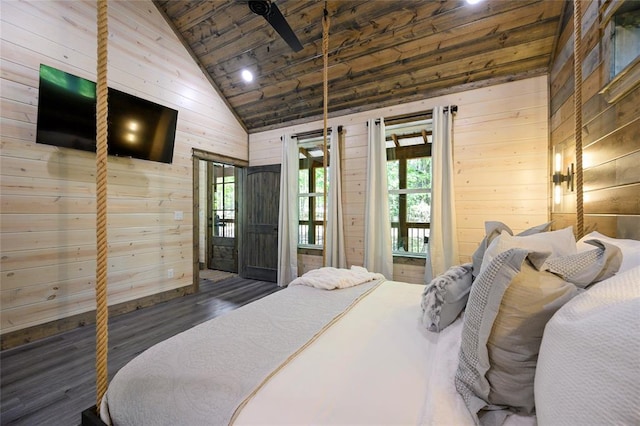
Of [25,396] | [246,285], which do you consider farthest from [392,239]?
[25,396]

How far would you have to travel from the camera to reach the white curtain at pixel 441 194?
322cm

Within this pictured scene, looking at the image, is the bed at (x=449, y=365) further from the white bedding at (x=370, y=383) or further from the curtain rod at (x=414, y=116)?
the curtain rod at (x=414, y=116)

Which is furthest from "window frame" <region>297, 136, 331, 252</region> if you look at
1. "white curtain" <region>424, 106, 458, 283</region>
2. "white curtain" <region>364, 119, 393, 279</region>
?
"white curtain" <region>424, 106, 458, 283</region>

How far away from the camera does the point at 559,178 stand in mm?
2227

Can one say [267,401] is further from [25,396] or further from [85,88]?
[85,88]

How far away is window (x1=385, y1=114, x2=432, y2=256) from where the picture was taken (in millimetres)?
3576

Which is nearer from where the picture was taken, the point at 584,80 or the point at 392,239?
the point at 584,80

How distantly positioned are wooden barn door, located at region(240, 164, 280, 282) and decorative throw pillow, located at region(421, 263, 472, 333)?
137 inches

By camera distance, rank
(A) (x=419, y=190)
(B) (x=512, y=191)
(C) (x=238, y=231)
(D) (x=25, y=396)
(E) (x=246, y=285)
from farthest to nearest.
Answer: (C) (x=238, y=231)
(E) (x=246, y=285)
(A) (x=419, y=190)
(B) (x=512, y=191)
(D) (x=25, y=396)

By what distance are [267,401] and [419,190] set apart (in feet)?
10.8

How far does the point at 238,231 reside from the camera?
5039mm

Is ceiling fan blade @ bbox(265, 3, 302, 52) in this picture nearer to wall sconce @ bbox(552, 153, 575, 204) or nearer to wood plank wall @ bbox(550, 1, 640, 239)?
wood plank wall @ bbox(550, 1, 640, 239)

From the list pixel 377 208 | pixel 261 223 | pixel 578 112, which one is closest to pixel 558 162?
pixel 578 112

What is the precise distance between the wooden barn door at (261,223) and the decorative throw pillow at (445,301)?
3488mm
